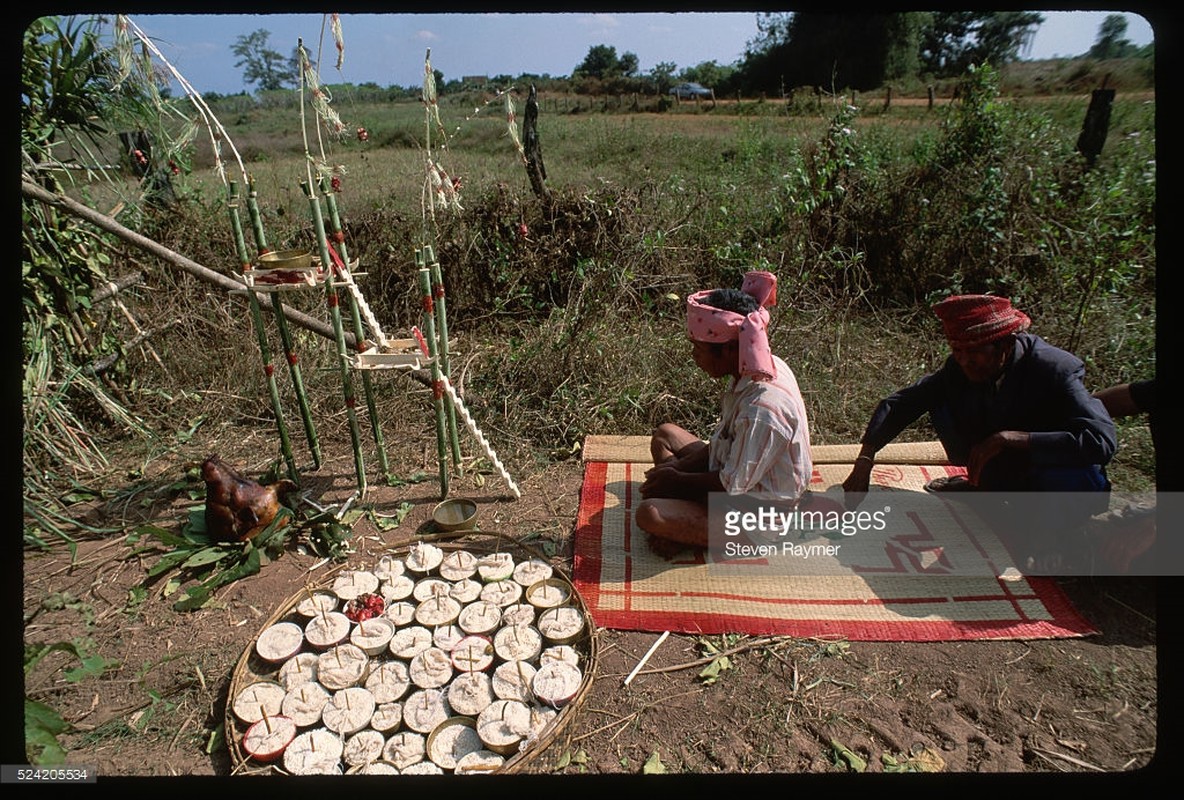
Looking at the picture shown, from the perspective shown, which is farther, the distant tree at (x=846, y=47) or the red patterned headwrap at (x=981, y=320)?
the distant tree at (x=846, y=47)

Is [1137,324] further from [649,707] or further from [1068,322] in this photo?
[649,707]

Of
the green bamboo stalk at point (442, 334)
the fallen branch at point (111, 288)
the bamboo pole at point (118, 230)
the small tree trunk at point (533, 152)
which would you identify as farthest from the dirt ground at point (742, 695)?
the small tree trunk at point (533, 152)

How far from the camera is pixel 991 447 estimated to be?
8.92 ft

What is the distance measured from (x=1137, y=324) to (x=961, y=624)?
10.4 ft

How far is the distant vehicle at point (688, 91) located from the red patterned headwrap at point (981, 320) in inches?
654

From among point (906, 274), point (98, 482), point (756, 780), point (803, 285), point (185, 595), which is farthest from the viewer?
point (906, 274)

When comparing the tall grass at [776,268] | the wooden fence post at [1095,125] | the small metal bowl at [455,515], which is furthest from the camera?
the wooden fence post at [1095,125]

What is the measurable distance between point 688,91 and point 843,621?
1859 centimetres

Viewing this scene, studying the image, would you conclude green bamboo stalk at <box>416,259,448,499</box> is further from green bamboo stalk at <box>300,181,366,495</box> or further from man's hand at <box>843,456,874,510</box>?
man's hand at <box>843,456,874,510</box>

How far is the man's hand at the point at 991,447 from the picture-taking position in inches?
105

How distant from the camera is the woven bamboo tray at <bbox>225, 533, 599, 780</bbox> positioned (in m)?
2.01

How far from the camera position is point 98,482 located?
3584 mm

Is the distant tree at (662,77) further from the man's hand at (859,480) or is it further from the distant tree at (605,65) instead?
the man's hand at (859,480)

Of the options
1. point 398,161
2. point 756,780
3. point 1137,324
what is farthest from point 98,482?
point 398,161
